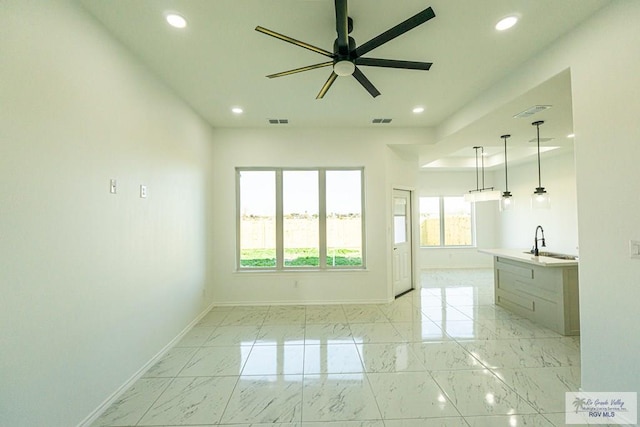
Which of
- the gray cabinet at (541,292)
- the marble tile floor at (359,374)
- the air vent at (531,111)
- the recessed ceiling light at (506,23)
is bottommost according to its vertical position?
the marble tile floor at (359,374)

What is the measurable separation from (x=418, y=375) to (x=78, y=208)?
3.12m

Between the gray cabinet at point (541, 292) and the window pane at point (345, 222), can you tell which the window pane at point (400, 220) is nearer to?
the window pane at point (345, 222)

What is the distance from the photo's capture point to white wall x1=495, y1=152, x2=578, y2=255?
18.8 ft

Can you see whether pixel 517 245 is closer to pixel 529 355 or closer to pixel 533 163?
pixel 533 163

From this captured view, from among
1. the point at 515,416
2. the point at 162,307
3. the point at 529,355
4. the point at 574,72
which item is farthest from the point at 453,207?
the point at 162,307

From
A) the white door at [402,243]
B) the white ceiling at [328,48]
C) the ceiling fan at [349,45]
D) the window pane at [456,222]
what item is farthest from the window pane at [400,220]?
the ceiling fan at [349,45]

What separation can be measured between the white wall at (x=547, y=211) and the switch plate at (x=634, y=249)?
12.2ft

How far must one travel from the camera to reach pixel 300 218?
4.88 m

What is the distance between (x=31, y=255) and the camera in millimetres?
1623

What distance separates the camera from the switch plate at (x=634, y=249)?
184 cm

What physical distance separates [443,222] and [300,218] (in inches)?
197

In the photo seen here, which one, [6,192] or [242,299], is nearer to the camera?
[6,192]

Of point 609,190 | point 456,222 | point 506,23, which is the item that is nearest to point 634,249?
point 609,190

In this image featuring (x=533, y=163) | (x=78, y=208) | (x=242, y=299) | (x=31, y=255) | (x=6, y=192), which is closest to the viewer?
(x=6, y=192)
